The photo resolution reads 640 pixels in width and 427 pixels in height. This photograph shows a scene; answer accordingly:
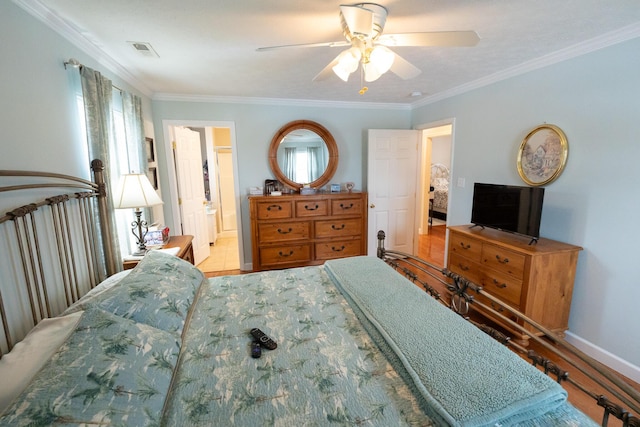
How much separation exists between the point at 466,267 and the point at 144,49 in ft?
11.0

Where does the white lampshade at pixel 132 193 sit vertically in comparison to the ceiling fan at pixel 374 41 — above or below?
below

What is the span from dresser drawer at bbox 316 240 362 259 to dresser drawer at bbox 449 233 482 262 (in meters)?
1.32

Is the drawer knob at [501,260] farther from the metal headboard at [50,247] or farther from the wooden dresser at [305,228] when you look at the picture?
the metal headboard at [50,247]

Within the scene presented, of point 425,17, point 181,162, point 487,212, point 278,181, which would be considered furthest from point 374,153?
point 181,162

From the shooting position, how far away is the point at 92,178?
1.94m

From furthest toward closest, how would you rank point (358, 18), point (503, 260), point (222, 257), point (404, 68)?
point (222, 257), point (503, 260), point (404, 68), point (358, 18)

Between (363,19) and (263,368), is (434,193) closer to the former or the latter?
(363,19)

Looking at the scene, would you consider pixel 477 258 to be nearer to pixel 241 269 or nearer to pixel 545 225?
pixel 545 225

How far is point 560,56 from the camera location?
228cm

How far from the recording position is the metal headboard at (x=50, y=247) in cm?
125

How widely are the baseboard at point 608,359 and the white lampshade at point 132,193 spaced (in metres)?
A: 3.68

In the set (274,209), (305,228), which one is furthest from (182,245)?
(305,228)

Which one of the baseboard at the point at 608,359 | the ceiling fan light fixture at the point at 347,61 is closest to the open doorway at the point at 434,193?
the baseboard at the point at 608,359

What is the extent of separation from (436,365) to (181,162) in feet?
12.8
